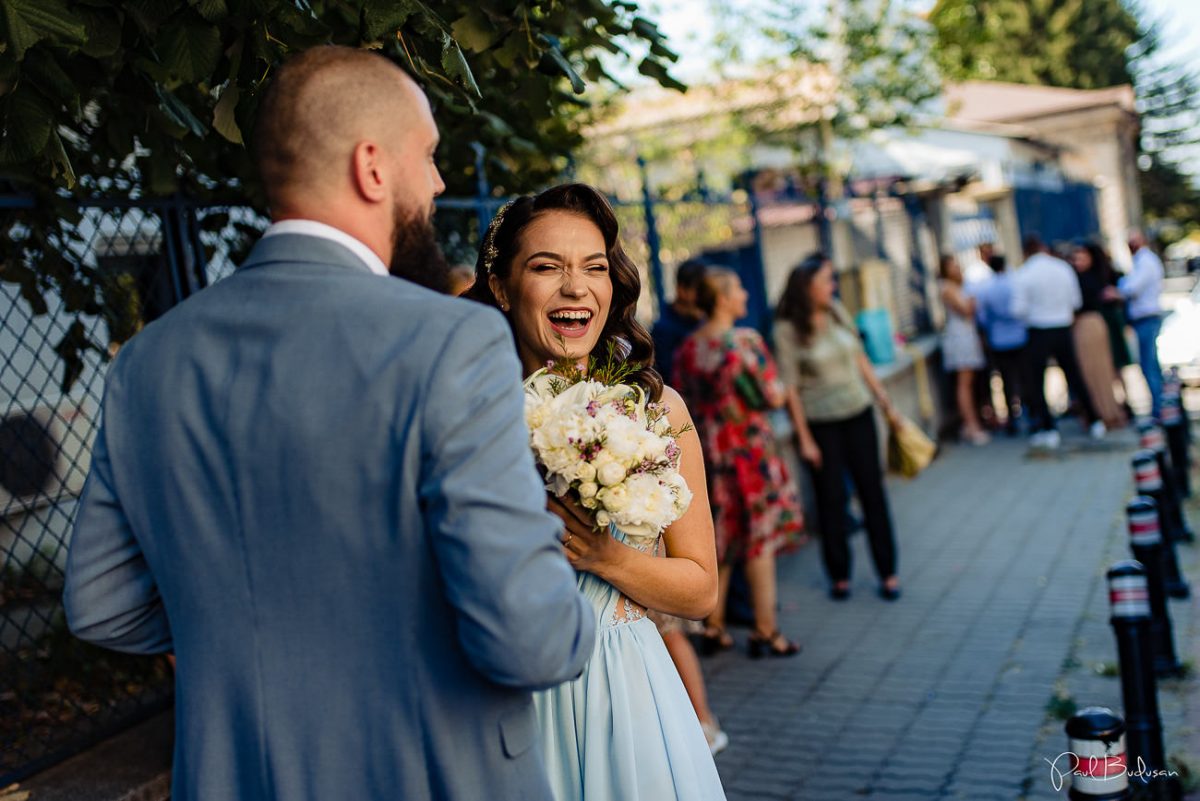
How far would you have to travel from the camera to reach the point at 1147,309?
535 inches

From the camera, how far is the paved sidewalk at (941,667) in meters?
5.22

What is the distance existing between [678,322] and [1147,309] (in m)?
8.27

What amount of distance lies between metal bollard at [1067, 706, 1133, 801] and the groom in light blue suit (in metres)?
2.10

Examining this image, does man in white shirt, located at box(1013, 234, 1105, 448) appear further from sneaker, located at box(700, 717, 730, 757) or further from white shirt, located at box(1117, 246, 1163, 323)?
sneaker, located at box(700, 717, 730, 757)

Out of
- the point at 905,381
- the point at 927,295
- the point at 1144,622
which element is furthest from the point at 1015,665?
the point at 927,295

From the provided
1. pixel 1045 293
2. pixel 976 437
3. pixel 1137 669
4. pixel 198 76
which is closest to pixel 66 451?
pixel 198 76

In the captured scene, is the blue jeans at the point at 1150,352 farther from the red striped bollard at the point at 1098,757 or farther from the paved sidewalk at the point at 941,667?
the red striped bollard at the point at 1098,757

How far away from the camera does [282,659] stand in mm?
1860

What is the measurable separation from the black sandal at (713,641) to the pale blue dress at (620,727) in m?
4.46

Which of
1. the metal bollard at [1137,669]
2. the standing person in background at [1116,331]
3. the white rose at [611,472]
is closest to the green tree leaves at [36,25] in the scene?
the white rose at [611,472]

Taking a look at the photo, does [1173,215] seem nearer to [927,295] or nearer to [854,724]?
[927,295]

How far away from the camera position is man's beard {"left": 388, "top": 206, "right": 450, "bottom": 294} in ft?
6.49

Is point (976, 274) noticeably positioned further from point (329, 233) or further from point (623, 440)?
point (329, 233)

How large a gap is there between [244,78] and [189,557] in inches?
67.9
